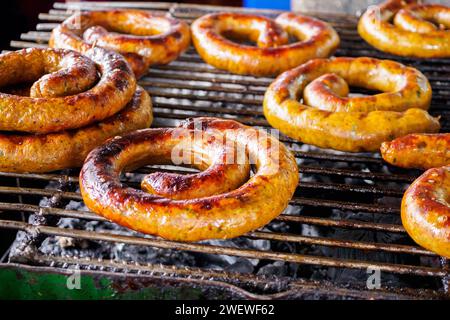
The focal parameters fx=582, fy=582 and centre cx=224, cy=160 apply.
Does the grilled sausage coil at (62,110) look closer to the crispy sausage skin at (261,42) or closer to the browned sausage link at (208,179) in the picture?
the browned sausage link at (208,179)

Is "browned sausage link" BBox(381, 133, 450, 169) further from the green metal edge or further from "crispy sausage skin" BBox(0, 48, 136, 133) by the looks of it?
"crispy sausage skin" BBox(0, 48, 136, 133)

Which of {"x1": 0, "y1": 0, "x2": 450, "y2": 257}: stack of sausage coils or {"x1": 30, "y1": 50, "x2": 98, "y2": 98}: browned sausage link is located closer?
{"x1": 0, "y1": 0, "x2": 450, "y2": 257}: stack of sausage coils

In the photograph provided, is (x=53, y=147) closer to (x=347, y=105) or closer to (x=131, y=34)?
(x=347, y=105)

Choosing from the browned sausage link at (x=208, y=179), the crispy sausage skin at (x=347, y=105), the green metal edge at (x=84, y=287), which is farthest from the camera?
the crispy sausage skin at (x=347, y=105)

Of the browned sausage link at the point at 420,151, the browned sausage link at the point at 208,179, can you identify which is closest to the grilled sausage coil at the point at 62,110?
the browned sausage link at the point at 208,179

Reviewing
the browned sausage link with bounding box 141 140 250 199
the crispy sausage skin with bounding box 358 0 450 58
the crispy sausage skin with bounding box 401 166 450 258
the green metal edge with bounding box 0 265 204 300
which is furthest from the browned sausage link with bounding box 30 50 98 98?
the crispy sausage skin with bounding box 358 0 450 58
